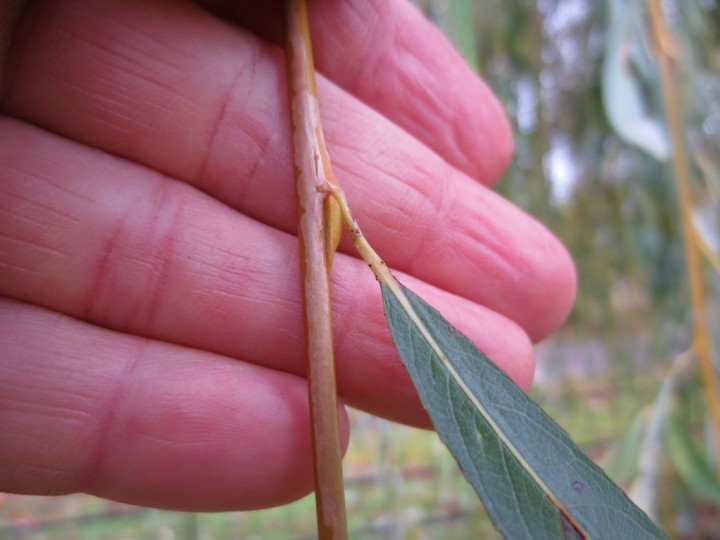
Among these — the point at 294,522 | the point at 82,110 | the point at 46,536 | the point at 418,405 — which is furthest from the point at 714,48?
the point at 46,536

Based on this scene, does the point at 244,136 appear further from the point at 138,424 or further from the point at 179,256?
the point at 138,424

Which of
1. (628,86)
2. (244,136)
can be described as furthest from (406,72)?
(628,86)

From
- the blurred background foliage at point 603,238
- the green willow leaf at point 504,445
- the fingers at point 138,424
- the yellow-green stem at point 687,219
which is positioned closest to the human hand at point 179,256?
the fingers at point 138,424

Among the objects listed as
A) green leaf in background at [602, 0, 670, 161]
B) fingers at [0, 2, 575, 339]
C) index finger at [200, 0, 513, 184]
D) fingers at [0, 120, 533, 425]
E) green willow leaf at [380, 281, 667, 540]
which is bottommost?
fingers at [0, 120, 533, 425]

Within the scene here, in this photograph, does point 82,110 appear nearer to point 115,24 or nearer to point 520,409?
point 115,24

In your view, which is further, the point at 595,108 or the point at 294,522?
the point at 294,522

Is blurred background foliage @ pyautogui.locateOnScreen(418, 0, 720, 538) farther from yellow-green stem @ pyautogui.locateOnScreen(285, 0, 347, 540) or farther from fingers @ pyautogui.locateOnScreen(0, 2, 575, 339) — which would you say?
yellow-green stem @ pyautogui.locateOnScreen(285, 0, 347, 540)

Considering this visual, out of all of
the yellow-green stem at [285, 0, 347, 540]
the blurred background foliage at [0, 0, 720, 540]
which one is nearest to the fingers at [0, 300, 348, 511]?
the yellow-green stem at [285, 0, 347, 540]
